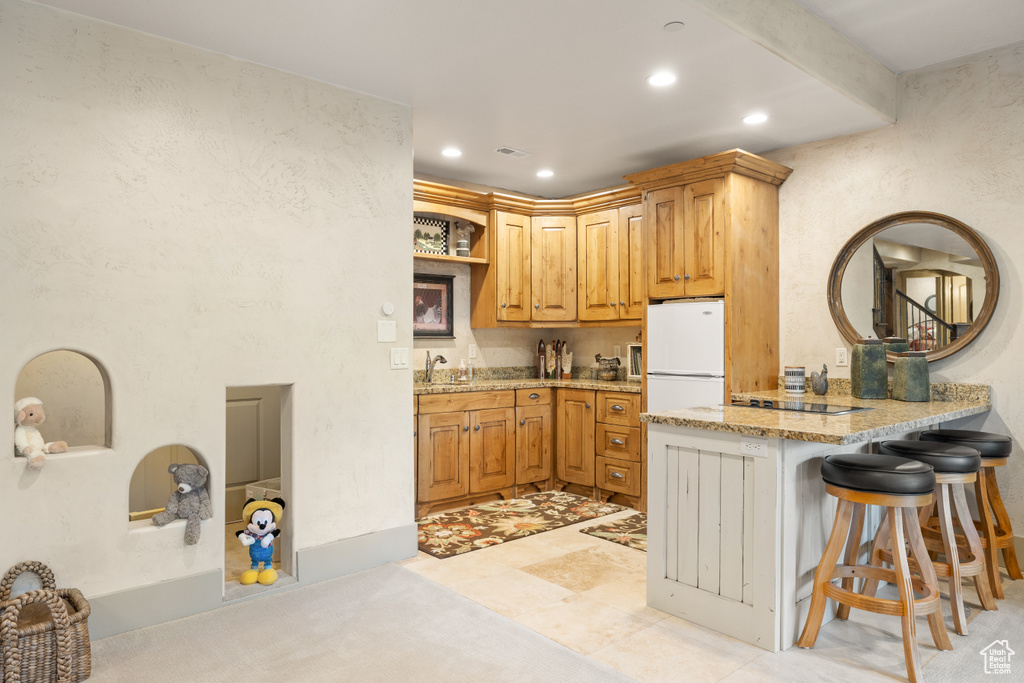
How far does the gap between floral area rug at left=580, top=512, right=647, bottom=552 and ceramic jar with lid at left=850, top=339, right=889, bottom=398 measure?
1.53 metres

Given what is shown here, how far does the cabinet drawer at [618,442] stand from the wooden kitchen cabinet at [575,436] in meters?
0.08

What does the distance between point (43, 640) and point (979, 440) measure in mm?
3958

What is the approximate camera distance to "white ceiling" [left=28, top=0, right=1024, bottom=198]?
2604mm

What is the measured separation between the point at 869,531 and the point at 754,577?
986 mm

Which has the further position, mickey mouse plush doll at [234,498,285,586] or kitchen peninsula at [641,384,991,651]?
mickey mouse plush doll at [234,498,285,586]

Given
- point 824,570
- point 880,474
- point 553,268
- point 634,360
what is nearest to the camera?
point 880,474

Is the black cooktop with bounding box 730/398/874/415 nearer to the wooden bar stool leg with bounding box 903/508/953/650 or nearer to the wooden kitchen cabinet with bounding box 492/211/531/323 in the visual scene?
the wooden bar stool leg with bounding box 903/508/953/650

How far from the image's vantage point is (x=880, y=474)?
230 cm

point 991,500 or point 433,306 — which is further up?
point 433,306

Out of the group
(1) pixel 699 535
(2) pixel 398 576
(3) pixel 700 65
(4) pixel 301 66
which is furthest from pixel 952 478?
(4) pixel 301 66

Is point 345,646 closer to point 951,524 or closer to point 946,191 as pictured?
point 951,524

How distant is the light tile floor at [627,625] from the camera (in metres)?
2.34

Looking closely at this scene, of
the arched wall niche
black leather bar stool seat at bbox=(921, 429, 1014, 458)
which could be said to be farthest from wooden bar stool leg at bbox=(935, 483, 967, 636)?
the arched wall niche

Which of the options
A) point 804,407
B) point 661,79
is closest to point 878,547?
point 804,407
